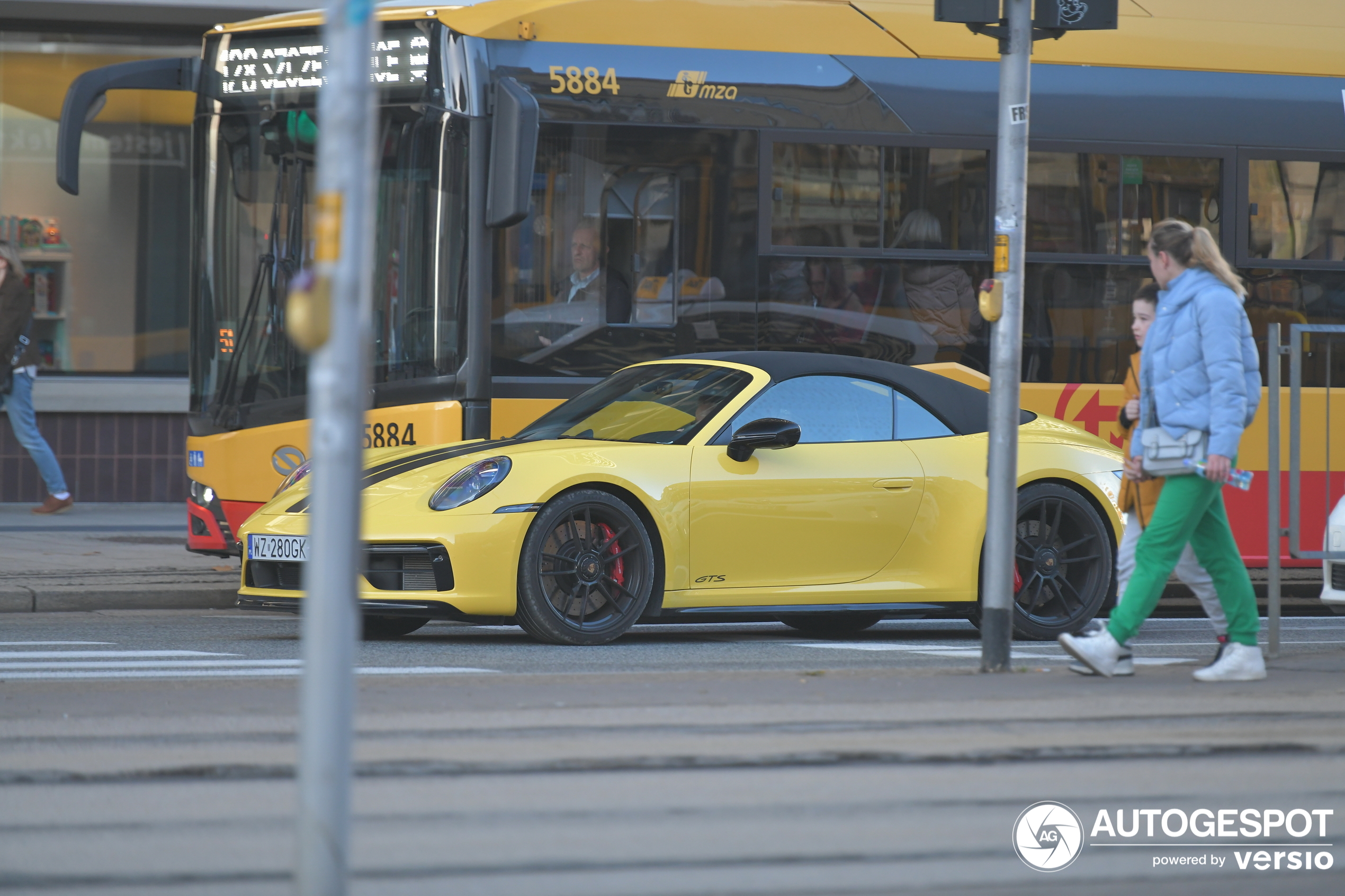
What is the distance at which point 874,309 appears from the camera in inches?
392

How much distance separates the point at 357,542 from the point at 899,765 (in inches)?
90.7

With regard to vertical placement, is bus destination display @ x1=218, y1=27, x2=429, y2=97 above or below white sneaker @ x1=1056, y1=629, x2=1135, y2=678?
above

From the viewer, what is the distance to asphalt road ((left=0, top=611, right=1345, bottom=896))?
3.85 meters

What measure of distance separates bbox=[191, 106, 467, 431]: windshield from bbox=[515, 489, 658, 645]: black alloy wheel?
1.78 m

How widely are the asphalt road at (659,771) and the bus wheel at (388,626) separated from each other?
1.17m

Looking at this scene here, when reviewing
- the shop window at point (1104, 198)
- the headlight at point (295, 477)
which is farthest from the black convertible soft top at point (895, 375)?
the headlight at point (295, 477)

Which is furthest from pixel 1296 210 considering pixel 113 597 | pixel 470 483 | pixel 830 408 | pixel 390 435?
pixel 113 597

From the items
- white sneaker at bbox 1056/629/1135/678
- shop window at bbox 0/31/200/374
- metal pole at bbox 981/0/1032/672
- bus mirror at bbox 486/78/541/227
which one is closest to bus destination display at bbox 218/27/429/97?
bus mirror at bbox 486/78/541/227

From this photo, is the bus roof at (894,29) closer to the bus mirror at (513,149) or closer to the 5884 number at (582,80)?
the 5884 number at (582,80)

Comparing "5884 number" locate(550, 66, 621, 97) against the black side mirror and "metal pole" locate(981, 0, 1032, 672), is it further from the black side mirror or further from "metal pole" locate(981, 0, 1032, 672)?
"metal pole" locate(981, 0, 1032, 672)

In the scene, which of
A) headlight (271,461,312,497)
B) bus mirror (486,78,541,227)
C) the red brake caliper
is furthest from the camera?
headlight (271,461,312,497)

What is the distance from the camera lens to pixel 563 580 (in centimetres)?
794

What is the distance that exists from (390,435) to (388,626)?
127cm

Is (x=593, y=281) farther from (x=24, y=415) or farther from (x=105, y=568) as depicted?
(x=24, y=415)
